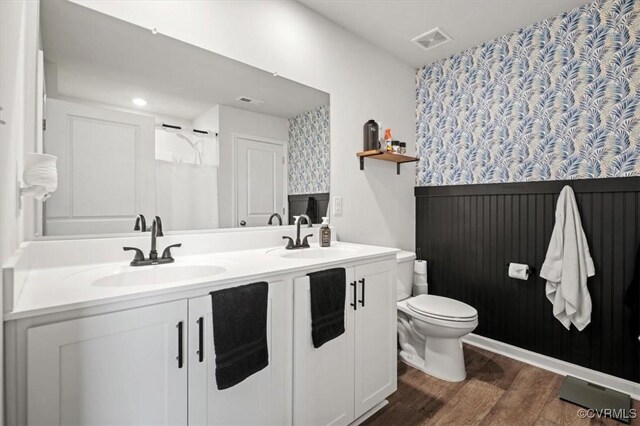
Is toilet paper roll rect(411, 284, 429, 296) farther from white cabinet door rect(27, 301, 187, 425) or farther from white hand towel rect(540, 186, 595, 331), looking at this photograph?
white cabinet door rect(27, 301, 187, 425)

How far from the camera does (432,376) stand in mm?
2119

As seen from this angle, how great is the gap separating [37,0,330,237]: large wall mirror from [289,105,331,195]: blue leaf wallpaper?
0.01 meters

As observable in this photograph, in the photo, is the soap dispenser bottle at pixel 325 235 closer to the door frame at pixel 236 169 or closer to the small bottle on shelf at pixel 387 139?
the door frame at pixel 236 169

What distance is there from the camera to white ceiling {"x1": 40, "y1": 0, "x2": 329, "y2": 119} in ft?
4.30

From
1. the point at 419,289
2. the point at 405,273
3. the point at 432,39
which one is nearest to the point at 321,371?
the point at 405,273

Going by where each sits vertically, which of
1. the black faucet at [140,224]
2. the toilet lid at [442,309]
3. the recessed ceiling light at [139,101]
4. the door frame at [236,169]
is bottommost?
the toilet lid at [442,309]

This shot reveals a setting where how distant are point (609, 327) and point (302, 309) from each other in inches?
80.9

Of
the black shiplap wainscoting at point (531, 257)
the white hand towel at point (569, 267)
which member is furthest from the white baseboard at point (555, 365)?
the white hand towel at point (569, 267)

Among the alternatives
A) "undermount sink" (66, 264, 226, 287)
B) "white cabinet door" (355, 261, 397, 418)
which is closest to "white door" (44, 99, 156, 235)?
"undermount sink" (66, 264, 226, 287)

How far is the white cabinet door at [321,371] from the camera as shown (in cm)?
133

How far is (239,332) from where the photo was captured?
3.66 ft

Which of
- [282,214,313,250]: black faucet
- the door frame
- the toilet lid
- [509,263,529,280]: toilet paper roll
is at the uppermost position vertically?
the door frame

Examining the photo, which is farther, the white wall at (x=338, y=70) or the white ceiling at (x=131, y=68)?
the white wall at (x=338, y=70)

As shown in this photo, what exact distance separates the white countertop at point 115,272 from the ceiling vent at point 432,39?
1.80 metres
